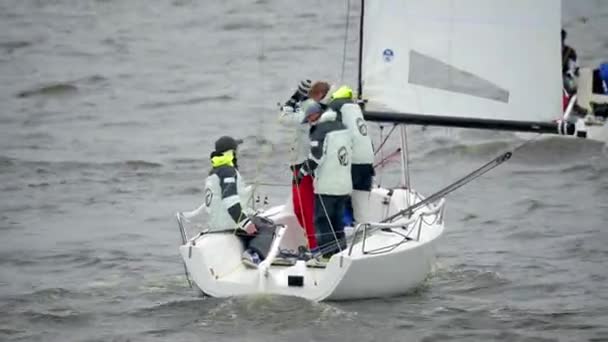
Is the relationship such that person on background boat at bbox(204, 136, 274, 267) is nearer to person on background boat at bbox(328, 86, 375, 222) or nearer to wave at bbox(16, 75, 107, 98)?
person on background boat at bbox(328, 86, 375, 222)

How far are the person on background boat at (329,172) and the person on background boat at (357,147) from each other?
0.57ft

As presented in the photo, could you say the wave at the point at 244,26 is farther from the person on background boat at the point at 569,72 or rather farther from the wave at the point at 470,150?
the person on background boat at the point at 569,72

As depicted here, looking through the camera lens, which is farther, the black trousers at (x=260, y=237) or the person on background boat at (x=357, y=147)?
the person on background boat at (x=357, y=147)

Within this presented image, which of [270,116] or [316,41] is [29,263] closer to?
[270,116]

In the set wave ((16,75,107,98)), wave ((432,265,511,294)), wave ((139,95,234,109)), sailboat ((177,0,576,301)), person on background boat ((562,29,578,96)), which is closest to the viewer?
sailboat ((177,0,576,301))

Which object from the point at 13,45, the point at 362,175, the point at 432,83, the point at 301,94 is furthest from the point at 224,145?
the point at 13,45

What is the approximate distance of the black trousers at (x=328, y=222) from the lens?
512 inches

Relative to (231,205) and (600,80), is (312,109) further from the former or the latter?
(600,80)

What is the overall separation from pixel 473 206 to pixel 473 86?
15.5 feet

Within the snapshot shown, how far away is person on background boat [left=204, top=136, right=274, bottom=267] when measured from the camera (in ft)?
41.5

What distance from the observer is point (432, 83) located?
43.0ft

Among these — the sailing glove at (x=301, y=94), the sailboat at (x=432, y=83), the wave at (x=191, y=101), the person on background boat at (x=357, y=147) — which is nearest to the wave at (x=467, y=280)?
the sailboat at (x=432, y=83)

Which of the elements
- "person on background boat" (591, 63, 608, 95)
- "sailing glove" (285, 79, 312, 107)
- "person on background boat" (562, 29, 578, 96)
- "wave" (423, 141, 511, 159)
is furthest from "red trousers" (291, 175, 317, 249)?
"person on background boat" (591, 63, 608, 95)

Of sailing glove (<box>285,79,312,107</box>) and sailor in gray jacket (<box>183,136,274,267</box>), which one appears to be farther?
sailing glove (<box>285,79,312,107</box>)
